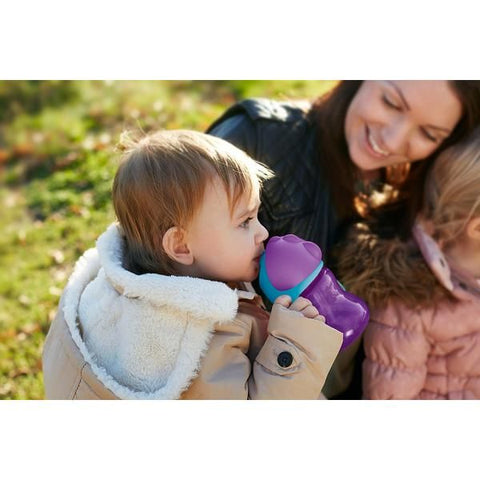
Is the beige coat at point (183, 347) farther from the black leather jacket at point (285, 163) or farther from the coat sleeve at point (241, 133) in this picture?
the coat sleeve at point (241, 133)

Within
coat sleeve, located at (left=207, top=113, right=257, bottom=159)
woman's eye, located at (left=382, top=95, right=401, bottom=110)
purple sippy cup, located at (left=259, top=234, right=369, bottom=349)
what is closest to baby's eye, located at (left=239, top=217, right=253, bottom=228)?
purple sippy cup, located at (left=259, top=234, right=369, bottom=349)

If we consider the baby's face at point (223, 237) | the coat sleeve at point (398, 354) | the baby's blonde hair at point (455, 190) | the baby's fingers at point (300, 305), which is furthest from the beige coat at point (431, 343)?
the baby's face at point (223, 237)

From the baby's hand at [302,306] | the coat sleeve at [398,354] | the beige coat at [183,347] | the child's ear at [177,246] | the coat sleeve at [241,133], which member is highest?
the coat sleeve at [241,133]

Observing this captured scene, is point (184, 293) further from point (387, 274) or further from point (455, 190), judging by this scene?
point (455, 190)

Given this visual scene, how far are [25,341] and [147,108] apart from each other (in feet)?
7.73

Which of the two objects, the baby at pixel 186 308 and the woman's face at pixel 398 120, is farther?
the woman's face at pixel 398 120

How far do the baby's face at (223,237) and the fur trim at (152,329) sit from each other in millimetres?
127

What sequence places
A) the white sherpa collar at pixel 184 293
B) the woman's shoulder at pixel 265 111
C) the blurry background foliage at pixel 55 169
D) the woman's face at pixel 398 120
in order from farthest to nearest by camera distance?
the blurry background foliage at pixel 55 169 → the woman's shoulder at pixel 265 111 → the woman's face at pixel 398 120 → the white sherpa collar at pixel 184 293

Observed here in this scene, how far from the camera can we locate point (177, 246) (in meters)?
2.00

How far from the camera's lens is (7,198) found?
13.9ft

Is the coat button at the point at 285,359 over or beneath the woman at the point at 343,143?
beneath

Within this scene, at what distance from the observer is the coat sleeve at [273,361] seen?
189cm

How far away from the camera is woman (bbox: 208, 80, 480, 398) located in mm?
2529

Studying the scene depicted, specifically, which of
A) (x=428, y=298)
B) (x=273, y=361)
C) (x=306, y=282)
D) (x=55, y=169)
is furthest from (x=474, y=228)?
(x=55, y=169)
